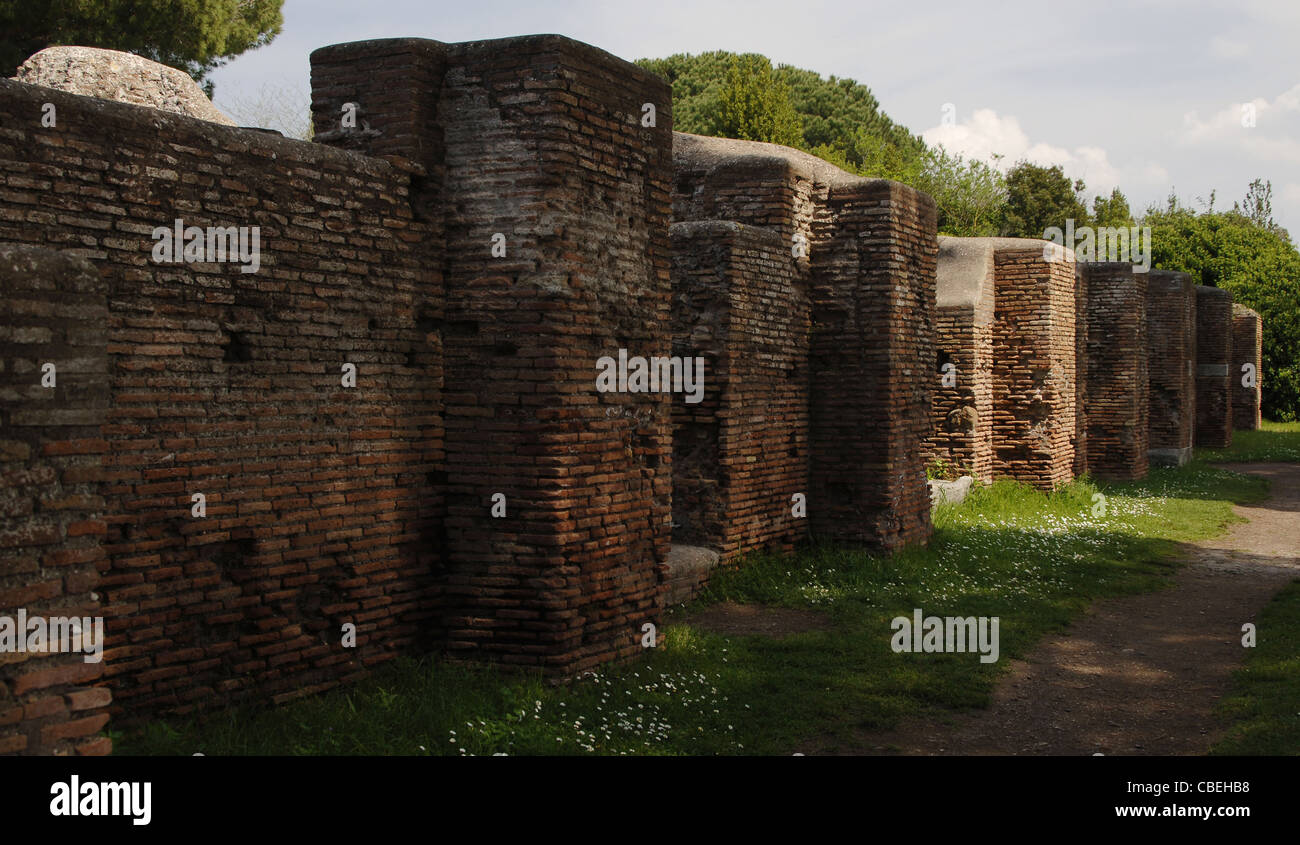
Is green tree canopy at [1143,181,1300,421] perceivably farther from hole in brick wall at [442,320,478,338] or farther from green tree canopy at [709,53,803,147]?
hole in brick wall at [442,320,478,338]

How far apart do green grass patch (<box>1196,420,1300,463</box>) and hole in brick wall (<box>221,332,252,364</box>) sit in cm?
2433

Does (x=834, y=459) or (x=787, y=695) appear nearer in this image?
(x=787, y=695)

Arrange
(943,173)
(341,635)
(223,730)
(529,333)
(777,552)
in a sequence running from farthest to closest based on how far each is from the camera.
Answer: (943,173), (777,552), (529,333), (341,635), (223,730)

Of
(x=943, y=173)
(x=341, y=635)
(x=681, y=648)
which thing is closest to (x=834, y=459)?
(x=681, y=648)

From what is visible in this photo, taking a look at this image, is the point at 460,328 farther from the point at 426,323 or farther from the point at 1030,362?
the point at 1030,362

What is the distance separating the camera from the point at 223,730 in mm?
5047

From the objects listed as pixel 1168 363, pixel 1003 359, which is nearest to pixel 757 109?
pixel 1168 363

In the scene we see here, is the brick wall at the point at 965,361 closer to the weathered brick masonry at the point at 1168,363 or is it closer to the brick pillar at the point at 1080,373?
the brick pillar at the point at 1080,373

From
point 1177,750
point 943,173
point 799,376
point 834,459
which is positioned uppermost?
point 943,173

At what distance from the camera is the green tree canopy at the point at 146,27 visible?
15.8 metres

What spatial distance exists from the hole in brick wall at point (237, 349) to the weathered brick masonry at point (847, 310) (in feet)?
19.8

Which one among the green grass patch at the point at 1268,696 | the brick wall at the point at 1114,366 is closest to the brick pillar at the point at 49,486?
the green grass patch at the point at 1268,696

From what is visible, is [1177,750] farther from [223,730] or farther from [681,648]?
[223,730]

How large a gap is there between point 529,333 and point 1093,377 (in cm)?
1557
